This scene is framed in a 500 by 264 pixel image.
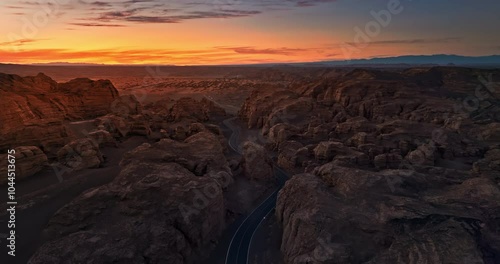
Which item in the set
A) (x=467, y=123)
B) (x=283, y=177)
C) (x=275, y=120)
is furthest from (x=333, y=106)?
(x=283, y=177)

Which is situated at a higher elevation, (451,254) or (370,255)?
(451,254)

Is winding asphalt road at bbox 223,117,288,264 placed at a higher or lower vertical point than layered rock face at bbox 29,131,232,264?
lower

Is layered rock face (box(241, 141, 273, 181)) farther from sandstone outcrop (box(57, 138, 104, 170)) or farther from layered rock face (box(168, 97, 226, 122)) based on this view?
layered rock face (box(168, 97, 226, 122))

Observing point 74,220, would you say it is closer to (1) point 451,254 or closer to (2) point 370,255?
(2) point 370,255

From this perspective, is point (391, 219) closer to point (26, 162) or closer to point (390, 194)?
point (390, 194)

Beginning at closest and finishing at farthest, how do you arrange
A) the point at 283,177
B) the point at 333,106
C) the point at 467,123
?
the point at 283,177 → the point at 467,123 → the point at 333,106

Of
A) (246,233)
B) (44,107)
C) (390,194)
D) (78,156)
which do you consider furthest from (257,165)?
(44,107)

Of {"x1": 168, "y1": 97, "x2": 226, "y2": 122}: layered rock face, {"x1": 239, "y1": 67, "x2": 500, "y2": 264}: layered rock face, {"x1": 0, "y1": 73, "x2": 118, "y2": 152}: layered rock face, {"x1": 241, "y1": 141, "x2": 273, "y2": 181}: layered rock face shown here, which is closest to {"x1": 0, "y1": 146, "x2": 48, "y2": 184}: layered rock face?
{"x1": 0, "y1": 73, "x2": 118, "y2": 152}: layered rock face
